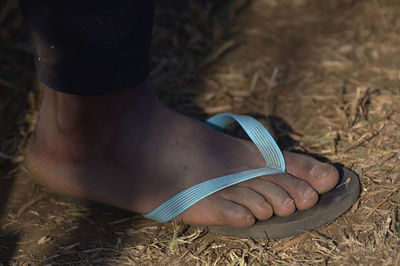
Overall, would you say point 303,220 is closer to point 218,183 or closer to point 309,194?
point 309,194

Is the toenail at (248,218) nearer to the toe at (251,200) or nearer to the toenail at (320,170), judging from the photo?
the toe at (251,200)

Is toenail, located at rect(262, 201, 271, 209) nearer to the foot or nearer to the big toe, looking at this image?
the foot

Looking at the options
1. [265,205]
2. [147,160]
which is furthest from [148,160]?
[265,205]

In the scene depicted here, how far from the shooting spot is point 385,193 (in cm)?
116

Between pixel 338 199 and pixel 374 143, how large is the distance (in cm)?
31

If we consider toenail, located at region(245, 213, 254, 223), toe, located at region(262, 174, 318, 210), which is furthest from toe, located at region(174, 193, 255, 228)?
toe, located at region(262, 174, 318, 210)

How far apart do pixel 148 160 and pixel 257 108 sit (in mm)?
A: 539

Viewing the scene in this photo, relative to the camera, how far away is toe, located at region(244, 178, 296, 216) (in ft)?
Answer: 3.57

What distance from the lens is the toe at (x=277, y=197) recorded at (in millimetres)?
1089

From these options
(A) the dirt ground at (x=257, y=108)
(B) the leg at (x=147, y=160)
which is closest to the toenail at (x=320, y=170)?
(B) the leg at (x=147, y=160)

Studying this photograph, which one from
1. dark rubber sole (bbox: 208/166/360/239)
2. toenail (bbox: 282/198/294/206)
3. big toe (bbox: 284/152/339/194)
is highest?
big toe (bbox: 284/152/339/194)

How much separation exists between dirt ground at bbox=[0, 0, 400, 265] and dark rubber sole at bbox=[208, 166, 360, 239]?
16mm

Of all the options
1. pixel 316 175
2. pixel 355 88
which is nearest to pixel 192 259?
pixel 316 175

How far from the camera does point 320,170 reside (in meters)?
1.13
